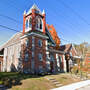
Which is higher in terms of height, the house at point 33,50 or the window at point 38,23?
the window at point 38,23

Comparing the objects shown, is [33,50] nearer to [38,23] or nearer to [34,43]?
[34,43]

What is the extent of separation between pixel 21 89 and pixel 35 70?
28.5 ft

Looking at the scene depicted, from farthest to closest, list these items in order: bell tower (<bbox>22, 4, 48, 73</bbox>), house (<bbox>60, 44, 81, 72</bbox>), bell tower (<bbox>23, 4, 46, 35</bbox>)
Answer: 1. house (<bbox>60, 44, 81, 72</bbox>)
2. bell tower (<bbox>23, 4, 46, 35</bbox>)
3. bell tower (<bbox>22, 4, 48, 73</bbox>)

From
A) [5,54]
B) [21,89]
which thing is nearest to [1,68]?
[5,54]

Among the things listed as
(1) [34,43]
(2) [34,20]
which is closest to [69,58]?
(1) [34,43]

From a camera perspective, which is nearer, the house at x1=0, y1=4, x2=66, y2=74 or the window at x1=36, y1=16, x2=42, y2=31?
the house at x1=0, y1=4, x2=66, y2=74

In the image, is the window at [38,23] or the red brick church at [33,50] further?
the window at [38,23]

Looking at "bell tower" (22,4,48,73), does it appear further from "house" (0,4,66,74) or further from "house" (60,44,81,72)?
"house" (60,44,81,72)

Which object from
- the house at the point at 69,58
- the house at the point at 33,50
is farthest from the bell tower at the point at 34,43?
the house at the point at 69,58

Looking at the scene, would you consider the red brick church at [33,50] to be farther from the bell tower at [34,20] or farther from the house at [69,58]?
the house at [69,58]

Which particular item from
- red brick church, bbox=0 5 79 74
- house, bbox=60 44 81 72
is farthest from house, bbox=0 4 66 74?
house, bbox=60 44 81 72

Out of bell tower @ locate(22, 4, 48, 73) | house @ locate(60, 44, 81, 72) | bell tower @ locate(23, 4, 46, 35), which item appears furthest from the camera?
house @ locate(60, 44, 81, 72)

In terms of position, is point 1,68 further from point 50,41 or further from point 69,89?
point 69,89

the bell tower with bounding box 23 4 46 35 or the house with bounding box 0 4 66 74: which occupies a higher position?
the bell tower with bounding box 23 4 46 35
